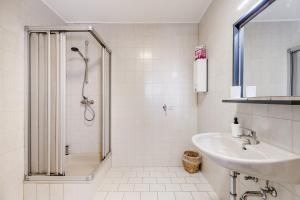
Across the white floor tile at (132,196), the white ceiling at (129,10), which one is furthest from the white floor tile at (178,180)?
the white ceiling at (129,10)

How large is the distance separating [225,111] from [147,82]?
1.44m

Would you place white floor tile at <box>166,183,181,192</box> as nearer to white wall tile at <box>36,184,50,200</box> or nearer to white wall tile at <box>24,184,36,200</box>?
white wall tile at <box>36,184,50,200</box>

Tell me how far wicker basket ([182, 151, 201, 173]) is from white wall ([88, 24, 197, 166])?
0.20m

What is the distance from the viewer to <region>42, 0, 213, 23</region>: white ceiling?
7.56ft

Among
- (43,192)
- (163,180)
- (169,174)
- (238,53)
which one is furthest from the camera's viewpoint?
(169,174)

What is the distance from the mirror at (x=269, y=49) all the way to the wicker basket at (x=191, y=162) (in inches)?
59.9

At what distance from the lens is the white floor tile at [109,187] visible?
7.14 feet

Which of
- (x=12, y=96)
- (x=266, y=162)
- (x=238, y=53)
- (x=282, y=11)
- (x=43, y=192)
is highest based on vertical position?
(x=282, y=11)

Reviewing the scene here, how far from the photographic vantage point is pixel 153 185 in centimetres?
228

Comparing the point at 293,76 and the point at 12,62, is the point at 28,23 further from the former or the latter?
the point at 293,76

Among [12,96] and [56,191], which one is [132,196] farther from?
[12,96]

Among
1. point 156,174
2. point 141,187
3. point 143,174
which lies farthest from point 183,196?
point 143,174

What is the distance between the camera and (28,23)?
195cm

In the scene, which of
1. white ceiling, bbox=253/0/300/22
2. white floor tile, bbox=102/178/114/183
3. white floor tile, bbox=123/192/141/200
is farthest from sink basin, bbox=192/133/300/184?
white floor tile, bbox=102/178/114/183
